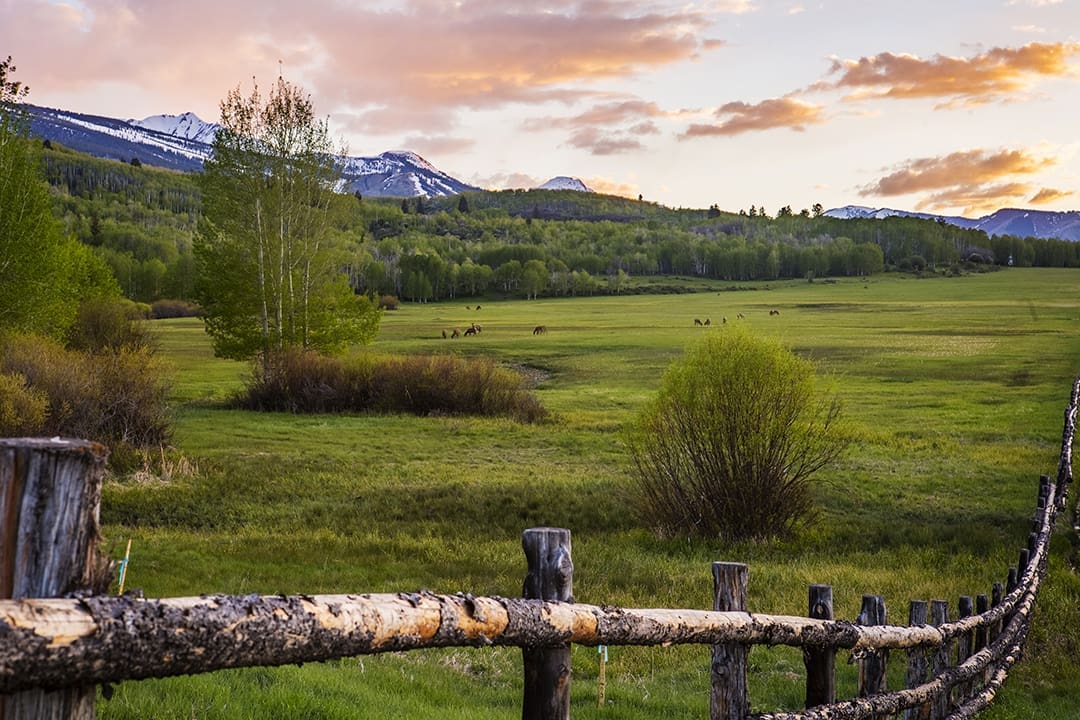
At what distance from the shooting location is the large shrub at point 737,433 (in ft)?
60.4

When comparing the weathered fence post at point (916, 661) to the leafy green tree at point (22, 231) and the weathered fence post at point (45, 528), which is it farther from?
the leafy green tree at point (22, 231)

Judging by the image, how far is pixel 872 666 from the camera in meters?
6.20

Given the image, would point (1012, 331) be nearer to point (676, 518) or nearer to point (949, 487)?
point (949, 487)

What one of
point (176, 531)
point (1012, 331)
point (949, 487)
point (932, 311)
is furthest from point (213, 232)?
point (932, 311)

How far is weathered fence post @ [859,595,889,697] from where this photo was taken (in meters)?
6.18

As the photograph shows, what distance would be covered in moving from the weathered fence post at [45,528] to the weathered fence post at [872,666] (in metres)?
5.46

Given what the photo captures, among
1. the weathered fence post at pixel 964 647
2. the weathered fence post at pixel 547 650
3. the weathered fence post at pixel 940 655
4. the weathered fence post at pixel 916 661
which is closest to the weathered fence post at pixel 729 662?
the weathered fence post at pixel 547 650

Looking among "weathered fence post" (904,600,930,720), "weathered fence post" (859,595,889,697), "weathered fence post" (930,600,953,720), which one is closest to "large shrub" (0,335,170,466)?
"weathered fence post" (930,600,953,720)

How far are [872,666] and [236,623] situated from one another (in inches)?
207

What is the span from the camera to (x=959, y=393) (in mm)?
44688

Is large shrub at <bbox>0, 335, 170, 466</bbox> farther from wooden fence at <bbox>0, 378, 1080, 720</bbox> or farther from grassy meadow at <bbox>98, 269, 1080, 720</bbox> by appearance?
wooden fence at <bbox>0, 378, 1080, 720</bbox>

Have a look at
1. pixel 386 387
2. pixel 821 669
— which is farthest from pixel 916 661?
pixel 386 387

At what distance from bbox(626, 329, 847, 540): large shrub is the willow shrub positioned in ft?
66.4

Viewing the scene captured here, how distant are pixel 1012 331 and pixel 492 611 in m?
85.7
